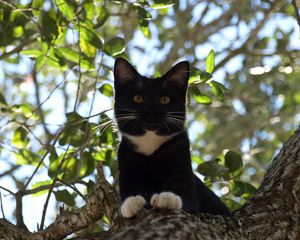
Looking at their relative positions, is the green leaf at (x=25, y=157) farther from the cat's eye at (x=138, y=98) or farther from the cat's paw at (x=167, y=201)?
the cat's paw at (x=167, y=201)

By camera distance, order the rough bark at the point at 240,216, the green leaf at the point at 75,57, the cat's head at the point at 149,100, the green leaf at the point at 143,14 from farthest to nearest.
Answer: the green leaf at the point at 75,57 < the green leaf at the point at 143,14 < the cat's head at the point at 149,100 < the rough bark at the point at 240,216

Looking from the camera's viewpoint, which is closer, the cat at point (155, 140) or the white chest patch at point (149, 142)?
the cat at point (155, 140)

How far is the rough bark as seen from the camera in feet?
8.64

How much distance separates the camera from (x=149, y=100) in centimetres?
342

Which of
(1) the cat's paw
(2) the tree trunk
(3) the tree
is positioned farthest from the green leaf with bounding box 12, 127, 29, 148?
(2) the tree trunk

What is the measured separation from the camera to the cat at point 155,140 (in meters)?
3.25

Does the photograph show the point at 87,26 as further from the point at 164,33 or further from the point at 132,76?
the point at 164,33

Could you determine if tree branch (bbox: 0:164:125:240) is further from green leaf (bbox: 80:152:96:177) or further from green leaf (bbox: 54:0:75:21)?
green leaf (bbox: 54:0:75:21)

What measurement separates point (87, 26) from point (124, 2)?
0.32 metres

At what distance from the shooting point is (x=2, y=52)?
15.8ft

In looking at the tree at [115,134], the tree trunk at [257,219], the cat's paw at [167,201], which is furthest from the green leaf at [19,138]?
the tree trunk at [257,219]

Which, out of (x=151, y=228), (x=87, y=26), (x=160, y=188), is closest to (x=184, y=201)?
(x=160, y=188)

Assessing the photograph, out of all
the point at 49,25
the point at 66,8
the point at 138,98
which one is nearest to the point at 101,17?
the point at 66,8

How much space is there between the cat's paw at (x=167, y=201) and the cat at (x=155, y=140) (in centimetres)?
17
